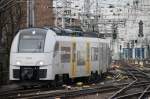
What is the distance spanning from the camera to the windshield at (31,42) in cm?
2514

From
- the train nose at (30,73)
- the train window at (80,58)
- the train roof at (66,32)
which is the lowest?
the train nose at (30,73)

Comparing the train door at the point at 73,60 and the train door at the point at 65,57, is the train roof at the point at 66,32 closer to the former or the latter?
the train door at the point at 65,57

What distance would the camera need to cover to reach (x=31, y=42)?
83.0ft

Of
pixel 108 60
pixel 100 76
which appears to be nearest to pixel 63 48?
pixel 100 76

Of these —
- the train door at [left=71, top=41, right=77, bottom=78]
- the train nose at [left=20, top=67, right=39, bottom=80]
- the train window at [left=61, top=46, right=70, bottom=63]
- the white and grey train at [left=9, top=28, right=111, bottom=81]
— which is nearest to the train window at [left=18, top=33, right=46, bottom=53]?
the white and grey train at [left=9, top=28, right=111, bottom=81]

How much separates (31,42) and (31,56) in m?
0.84

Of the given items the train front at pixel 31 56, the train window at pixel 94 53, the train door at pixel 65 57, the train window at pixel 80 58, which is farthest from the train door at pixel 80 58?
the train front at pixel 31 56

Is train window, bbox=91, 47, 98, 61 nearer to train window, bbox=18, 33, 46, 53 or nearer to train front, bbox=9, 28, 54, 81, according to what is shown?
train front, bbox=9, 28, 54, 81

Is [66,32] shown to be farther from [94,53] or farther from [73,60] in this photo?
[94,53]

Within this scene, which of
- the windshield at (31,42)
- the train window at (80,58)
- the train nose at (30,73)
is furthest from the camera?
the train window at (80,58)

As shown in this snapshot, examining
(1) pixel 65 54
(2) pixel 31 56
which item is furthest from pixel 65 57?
(2) pixel 31 56

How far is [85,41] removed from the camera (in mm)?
31219

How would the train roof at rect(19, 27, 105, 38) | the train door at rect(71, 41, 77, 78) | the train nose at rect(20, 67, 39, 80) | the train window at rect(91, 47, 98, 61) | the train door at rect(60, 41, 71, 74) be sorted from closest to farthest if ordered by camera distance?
the train nose at rect(20, 67, 39, 80)
the train roof at rect(19, 27, 105, 38)
the train door at rect(60, 41, 71, 74)
the train door at rect(71, 41, 77, 78)
the train window at rect(91, 47, 98, 61)

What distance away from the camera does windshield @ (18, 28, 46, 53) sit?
25141 mm
